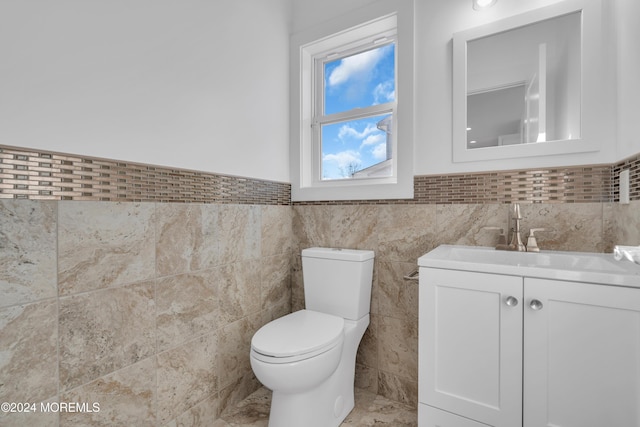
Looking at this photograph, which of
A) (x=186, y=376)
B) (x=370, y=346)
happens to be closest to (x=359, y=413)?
(x=370, y=346)

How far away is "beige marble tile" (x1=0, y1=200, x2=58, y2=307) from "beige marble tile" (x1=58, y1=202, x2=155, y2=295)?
0.08ft

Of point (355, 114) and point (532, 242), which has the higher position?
point (355, 114)

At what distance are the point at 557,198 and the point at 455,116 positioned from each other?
0.62m

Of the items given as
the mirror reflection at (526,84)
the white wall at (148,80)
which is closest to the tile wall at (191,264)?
the white wall at (148,80)

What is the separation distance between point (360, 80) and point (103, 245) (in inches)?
69.8

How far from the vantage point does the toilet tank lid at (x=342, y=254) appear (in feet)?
5.64

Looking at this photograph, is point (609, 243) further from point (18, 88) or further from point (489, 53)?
point (18, 88)

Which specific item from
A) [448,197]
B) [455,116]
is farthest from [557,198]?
[455,116]

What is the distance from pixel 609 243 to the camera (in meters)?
1.32

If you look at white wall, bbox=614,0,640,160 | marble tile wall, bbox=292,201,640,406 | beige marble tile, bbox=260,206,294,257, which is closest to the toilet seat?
marble tile wall, bbox=292,201,640,406

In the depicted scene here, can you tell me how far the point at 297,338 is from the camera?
137 centimetres

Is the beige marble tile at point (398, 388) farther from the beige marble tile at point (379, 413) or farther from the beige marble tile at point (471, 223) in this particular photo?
the beige marble tile at point (471, 223)

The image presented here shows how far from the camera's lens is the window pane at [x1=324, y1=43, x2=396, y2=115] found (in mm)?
1970

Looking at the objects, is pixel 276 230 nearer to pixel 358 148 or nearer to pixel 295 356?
pixel 358 148
